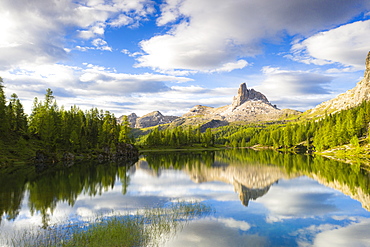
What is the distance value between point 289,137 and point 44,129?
14836cm

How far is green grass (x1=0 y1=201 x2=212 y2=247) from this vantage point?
17422 mm

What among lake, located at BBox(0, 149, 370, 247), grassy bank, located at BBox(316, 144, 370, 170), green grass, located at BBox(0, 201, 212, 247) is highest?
grassy bank, located at BBox(316, 144, 370, 170)

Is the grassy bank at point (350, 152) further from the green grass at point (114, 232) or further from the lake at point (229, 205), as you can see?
the green grass at point (114, 232)

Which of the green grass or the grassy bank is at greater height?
the grassy bank

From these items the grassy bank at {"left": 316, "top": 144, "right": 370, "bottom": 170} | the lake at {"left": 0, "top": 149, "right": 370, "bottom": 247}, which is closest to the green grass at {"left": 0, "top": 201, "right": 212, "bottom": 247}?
the lake at {"left": 0, "top": 149, "right": 370, "bottom": 247}

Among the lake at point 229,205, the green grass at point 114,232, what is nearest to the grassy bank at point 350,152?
the lake at point 229,205

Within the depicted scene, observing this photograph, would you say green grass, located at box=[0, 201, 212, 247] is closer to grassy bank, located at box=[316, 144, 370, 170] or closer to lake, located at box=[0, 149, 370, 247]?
lake, located at box=[0, 149, 370, 247]

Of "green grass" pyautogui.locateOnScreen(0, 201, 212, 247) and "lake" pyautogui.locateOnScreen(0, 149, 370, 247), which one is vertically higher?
"green grass" pyautogui.locateOnScreen(0, 201, 212, 247)

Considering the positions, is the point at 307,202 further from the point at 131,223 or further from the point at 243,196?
the point at 131,223

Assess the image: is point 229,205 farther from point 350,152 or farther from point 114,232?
point 350,152

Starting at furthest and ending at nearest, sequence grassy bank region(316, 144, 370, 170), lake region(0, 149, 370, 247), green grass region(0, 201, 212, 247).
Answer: grassy bank region(316, 144, 370, 170), lake region(0, 149, 370, 247), green grass region(0, 201, 212, 247)

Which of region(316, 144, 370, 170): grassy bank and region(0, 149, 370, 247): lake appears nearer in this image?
region(0, 149, 370, 247): lake

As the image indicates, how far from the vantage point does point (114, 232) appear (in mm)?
18734

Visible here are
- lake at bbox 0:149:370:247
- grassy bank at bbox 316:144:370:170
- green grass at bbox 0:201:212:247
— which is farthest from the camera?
grassy bank at bbox 316:144:370:170
